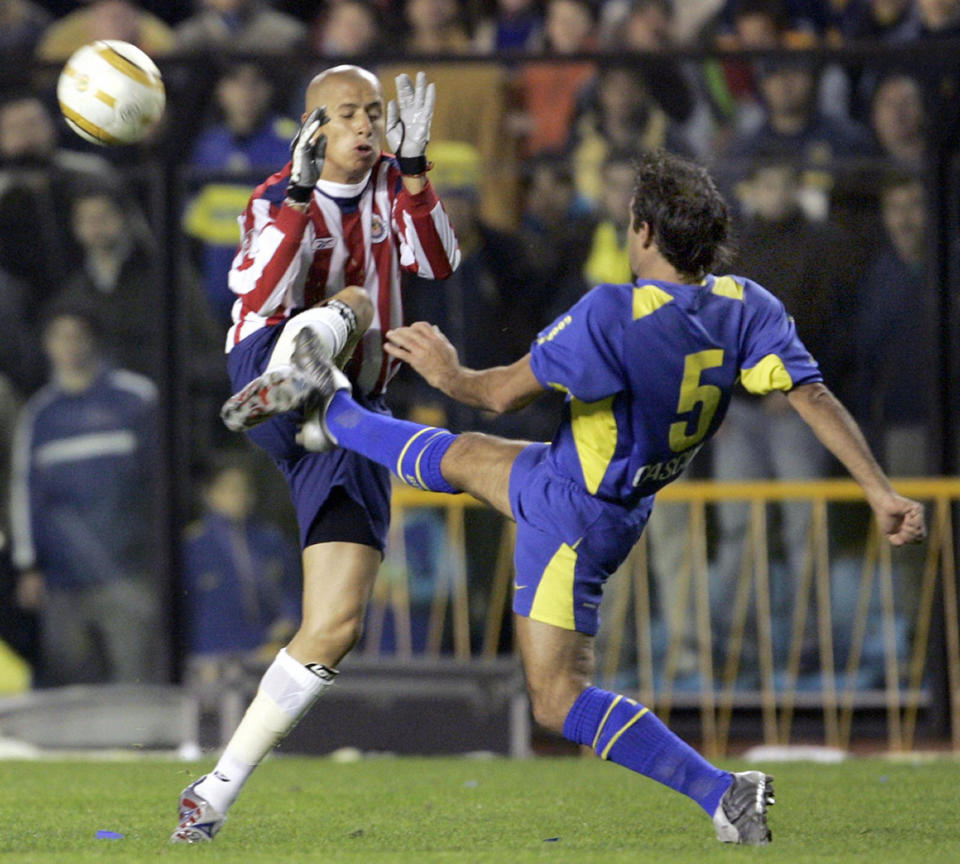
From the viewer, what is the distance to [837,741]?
8914mm

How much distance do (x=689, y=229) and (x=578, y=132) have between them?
5090 mm

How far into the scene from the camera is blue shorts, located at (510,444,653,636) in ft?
15.2

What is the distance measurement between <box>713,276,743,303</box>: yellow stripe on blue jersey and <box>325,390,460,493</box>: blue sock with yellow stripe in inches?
34.3

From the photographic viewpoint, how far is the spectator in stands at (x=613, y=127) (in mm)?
9438

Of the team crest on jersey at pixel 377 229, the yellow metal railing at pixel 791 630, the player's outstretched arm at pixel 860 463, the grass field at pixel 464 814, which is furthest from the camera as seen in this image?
the yellow metal railing at pixel 791 630

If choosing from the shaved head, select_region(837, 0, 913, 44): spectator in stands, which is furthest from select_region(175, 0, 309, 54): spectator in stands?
the shaved head

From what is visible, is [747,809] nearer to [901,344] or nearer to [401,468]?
[401,468]

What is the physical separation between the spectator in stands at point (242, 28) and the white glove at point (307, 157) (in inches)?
215

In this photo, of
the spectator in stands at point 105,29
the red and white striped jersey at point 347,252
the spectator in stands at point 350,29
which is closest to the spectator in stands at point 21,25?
the spectator in stands at point 105,29

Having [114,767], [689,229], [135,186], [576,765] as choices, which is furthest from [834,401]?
[135,186]

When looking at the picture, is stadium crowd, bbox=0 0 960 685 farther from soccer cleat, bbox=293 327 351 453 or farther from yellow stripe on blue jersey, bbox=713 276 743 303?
soccer cleat, bbox=293 327 351 453

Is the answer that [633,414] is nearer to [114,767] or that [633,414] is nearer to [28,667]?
[114,767]

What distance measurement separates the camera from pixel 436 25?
10117 mm

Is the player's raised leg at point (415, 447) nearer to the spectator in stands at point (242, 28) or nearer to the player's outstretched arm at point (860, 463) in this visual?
the player's outstretched arm at point (860, 463)
